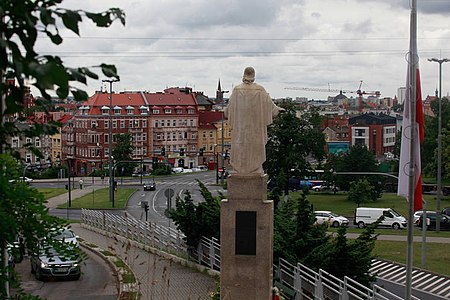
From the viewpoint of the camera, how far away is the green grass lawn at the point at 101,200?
183 feet

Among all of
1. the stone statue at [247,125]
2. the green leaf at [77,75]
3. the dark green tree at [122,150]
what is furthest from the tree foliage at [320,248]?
the dark green tree at [122,150]

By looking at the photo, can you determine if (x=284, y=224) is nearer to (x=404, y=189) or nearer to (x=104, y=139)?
(x=404, y=189)

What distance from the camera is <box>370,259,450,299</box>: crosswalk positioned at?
25266mm

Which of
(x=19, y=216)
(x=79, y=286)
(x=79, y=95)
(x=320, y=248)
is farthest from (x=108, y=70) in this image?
(x=79, y=286)

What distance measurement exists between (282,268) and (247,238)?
4.76 m

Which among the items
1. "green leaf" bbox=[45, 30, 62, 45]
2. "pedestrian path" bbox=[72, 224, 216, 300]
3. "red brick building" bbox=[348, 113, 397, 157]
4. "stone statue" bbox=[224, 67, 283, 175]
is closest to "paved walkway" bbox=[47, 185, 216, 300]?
"pedestrian path" bbox=[72, 224, 216, 300]

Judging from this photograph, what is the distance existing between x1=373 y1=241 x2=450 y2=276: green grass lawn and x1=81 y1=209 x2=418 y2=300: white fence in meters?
6.92

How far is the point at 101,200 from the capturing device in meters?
59.9

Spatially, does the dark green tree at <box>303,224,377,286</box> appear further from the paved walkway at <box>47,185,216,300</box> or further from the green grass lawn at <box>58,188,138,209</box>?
the green grass lawn at <box>58,188,138,209</box>

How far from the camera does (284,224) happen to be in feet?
65.5

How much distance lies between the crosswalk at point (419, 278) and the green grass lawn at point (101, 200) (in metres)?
28.8

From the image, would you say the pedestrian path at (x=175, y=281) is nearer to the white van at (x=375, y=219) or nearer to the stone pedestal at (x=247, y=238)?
the stone pedestal at (x=247, y=238)

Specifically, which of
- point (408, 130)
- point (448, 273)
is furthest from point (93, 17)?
point (448, 273)

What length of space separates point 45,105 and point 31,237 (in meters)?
1.10
